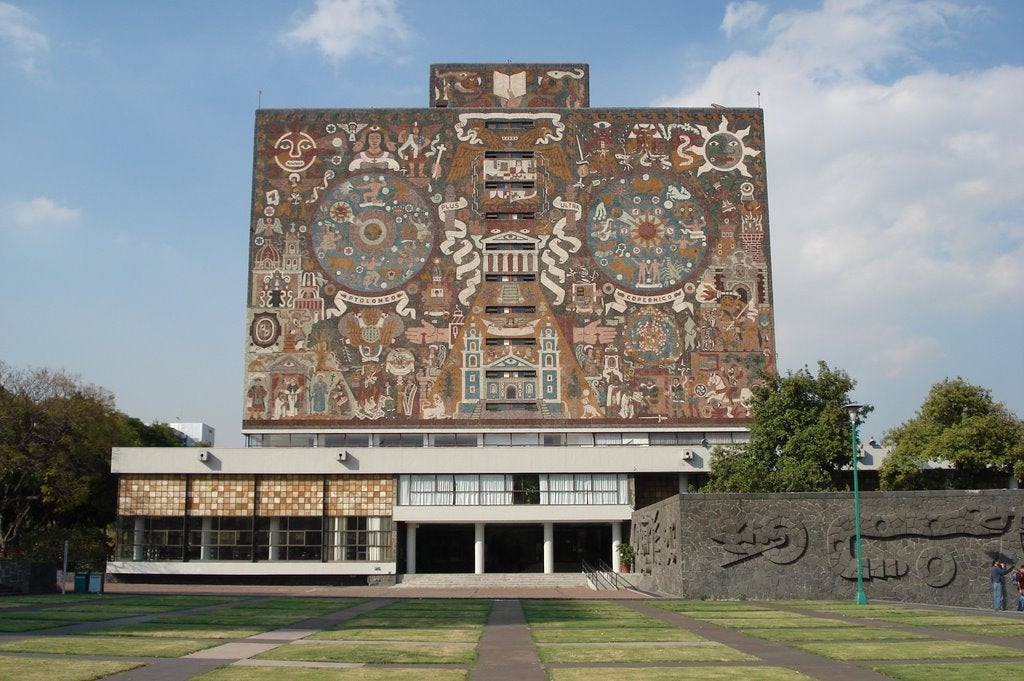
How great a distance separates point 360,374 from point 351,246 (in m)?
7.29

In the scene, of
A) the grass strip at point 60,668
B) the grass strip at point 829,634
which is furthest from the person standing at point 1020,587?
the grass strip at point 60,668

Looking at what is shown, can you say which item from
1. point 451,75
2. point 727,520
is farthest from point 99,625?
point 451,75

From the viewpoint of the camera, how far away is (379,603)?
1330 inches

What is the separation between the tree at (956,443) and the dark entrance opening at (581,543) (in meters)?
14.9

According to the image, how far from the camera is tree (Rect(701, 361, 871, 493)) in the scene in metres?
47.4

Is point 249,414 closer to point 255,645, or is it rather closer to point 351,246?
point 351,246

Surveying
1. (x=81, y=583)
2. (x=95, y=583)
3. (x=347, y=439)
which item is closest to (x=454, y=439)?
(x=347, y=439)

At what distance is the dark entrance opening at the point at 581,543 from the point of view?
5688 cm

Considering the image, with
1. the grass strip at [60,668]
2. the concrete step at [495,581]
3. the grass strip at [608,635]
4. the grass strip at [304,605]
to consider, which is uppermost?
the grass strip at [60,668]

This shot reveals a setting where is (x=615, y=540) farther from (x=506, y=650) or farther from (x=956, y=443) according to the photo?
(x=506, y=650)

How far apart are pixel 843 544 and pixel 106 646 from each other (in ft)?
76.7

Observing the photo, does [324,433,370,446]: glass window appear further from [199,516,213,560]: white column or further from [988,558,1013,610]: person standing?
[988,558,1013,610]: person standing

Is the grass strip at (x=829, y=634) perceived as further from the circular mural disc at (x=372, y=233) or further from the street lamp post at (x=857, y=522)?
the circular mural disc at (x=372, y=233)

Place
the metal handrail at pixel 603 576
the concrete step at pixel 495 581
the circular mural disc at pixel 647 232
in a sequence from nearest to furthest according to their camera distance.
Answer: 1. the metal handrail at pixel 603 576
2. the concrete step at pixel 495 581
3. the circular mural disc at pixel 647 232
